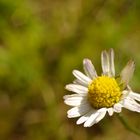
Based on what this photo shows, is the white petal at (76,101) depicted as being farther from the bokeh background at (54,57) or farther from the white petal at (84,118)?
the bokeh background at (54,57)

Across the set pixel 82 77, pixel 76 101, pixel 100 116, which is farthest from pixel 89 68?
pixel 100 116

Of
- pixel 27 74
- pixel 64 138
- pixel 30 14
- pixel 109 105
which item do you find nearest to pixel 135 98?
pixel 109 105

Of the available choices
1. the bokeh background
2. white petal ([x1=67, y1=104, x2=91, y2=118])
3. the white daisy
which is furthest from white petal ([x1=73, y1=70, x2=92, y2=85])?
the bokeh background

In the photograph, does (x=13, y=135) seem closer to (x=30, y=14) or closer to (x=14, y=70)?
(x=14, y=70)

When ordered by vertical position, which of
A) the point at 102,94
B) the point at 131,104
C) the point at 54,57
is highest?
the point at 54,57

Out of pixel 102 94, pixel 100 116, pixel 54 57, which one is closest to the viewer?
pixel 100 116

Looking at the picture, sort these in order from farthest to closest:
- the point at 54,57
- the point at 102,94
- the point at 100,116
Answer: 1. the point at 54,57
2. the point at 102,94
3. the point at 100,116

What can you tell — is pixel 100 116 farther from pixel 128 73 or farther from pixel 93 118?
pixel 128 73
